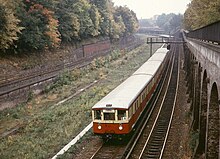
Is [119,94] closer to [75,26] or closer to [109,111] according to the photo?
[109,111]

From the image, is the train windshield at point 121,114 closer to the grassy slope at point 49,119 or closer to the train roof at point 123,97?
the train roof at point 123,97

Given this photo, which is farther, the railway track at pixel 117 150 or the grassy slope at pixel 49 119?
the grassy slope at pixel 49 119

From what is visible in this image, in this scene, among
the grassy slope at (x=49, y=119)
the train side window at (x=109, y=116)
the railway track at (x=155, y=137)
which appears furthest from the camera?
the grassy slope at (x=49, y=119)

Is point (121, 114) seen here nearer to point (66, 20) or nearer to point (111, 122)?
point (111, 122)

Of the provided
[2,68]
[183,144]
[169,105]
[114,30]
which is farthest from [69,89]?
[114,30]

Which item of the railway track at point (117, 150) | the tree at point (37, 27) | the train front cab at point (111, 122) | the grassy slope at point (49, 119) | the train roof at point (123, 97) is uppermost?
the tree at point (37, 27)

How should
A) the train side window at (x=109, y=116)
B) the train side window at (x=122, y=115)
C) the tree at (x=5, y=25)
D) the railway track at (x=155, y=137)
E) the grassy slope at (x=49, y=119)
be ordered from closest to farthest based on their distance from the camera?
the railway track at (x=155, y=137) < the train side window at (x=122, y=115) < the train side window at (x=109, y=116) < the grassy slope at (x=49, y=119) < the tree at (x=5, y=25)

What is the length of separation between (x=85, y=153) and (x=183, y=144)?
18.5 ft

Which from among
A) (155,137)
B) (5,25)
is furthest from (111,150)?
(5,25)

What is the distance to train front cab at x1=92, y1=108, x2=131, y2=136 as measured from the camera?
53.5 ft

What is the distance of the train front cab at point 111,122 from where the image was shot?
16.3 meters

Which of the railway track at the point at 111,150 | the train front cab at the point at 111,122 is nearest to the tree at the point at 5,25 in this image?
the train front cab at the point at 111,122

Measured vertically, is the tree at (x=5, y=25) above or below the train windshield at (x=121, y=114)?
above

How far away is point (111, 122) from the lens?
16.4m
